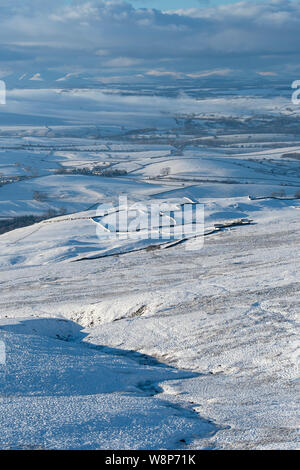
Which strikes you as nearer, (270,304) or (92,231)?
(270,304)

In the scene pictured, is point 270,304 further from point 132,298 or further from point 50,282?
point 50,282

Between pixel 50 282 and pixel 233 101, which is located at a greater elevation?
pixel 233 101

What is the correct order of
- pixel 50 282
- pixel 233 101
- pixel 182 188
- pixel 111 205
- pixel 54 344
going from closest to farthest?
pixel 54 344, pixel 50 282, pixel 111 205, pixel 182 188, pixel 233 101

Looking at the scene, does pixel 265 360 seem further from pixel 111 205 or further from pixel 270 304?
pixel 111 205

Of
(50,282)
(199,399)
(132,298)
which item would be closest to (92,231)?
(50,282)
